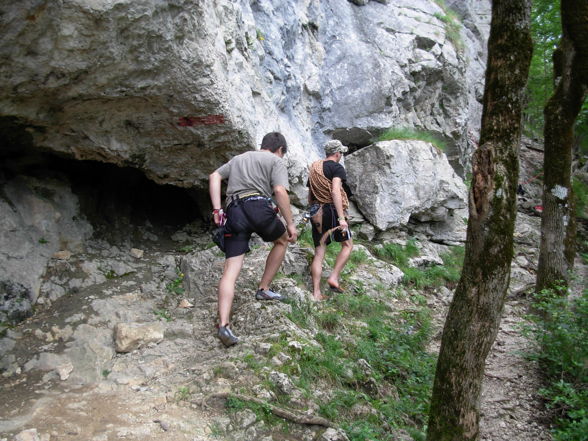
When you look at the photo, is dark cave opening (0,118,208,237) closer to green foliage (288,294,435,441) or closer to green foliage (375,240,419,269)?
green foliage (288,294,435,441)

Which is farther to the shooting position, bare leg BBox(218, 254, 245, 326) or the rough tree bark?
the rough tree bark

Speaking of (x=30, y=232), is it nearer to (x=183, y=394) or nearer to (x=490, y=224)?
(x=183, y=394)

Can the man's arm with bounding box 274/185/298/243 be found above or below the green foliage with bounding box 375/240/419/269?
above

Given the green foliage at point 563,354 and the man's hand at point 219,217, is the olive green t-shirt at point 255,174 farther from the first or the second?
the green foliage at point 563,354

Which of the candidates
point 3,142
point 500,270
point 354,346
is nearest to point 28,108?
point 3,142

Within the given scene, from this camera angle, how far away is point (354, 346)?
5203 mm

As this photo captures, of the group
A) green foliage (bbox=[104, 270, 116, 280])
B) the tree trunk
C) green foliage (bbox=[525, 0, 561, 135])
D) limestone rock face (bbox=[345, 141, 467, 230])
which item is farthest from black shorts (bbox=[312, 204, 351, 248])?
green foliage (bbox=[525, 0, 561, 135])

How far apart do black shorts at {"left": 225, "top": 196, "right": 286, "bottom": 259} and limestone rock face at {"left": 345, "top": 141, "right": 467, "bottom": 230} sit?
4.88 m

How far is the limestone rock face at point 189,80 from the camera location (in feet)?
14.1

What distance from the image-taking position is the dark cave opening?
18.1 ft

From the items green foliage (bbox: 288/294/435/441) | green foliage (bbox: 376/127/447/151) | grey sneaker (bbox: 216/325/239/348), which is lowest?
green foliage (bbox: 288/294/435/441)

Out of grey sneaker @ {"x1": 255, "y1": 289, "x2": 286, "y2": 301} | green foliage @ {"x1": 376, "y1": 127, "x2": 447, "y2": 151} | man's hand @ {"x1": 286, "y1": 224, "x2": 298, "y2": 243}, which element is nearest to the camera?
man's hand @ {"x1": 286, "y1": 224, "x2": 298, "y2": 243}

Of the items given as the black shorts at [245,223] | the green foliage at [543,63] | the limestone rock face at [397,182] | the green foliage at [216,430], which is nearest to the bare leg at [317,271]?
the black shorts at [245,223]

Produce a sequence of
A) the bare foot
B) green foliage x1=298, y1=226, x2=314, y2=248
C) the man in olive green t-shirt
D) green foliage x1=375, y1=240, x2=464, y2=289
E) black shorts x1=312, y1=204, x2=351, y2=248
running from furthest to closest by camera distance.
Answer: green foliage x1=375, y1=240, x2=464, y2=289 → green foliage x1=298, y1=226, x2=314, y2=248 → the bare foot → black shorts x1=312, y1=204, x2=351, y2=248 → the man in olive green t-shirt
